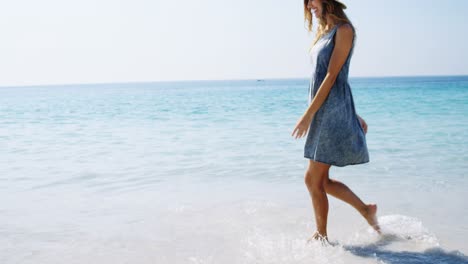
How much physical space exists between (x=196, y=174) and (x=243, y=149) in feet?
7.17

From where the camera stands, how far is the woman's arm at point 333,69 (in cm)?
291

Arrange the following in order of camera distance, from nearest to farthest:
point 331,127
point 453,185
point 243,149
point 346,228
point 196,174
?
point 331,127, point 346,228, point 453,185, point 196,174, point 243,149

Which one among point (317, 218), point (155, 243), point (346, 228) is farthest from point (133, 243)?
point (346, 228)

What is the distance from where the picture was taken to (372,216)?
3.46m

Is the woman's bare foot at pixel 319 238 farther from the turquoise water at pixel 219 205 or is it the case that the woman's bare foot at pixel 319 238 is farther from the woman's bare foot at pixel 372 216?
the woman's bare foot at pixel 372 216

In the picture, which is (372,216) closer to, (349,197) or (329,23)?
(349,197)

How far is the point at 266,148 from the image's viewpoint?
816 centimetres

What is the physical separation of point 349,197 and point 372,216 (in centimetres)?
30

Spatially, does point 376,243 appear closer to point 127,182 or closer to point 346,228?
point 346,228

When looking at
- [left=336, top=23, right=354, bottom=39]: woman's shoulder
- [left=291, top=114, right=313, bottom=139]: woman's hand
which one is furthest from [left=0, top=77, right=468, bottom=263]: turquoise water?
[left=336, top=23, right=354, bottom=39]: woman's shoulder

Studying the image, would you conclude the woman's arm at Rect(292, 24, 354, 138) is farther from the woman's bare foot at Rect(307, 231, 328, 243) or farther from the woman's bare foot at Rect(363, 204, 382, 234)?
the woman's bare foot at Rect(363, 204, 382, 234)

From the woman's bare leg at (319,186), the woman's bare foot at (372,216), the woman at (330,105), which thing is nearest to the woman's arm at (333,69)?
the woman at (330,105)

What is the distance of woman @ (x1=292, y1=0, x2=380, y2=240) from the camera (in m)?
2.95

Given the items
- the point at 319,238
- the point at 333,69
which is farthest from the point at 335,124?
the point at 319,238
